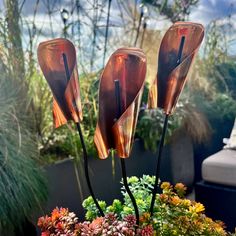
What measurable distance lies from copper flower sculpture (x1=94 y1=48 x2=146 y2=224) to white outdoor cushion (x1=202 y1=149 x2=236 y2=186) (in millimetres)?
1177

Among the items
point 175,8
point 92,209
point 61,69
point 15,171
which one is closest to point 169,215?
point 92,209

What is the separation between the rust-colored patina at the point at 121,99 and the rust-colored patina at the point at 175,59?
4.0 inches

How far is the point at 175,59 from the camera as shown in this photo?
1.29m

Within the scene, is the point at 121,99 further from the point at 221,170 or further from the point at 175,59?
the point at 221,170

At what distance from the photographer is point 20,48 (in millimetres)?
2510

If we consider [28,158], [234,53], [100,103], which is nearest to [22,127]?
[28,158]

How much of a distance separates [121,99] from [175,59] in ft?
0.70

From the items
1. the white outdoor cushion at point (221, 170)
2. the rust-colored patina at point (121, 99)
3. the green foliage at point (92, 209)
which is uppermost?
the rust-colored patina at point (121, 99)

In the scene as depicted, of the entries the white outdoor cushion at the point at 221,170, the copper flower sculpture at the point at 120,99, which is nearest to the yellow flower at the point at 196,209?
the copper flower sculpture at the point at 120,99

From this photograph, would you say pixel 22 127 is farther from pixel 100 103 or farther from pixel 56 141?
pixel 100 103

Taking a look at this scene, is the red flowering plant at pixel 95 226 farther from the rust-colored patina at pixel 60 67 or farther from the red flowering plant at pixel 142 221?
the rust-colored patina at pixel 60 67

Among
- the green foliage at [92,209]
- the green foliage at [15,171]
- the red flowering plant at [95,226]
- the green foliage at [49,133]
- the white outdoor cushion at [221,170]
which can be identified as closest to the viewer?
the red flowering plant at [95,226]

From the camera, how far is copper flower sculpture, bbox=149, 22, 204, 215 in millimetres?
1259

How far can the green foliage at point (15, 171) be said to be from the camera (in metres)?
1.95
